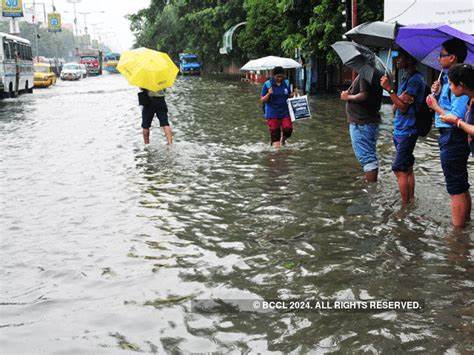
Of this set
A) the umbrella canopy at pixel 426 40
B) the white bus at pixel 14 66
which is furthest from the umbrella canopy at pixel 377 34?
the white bus at pixel 14 66

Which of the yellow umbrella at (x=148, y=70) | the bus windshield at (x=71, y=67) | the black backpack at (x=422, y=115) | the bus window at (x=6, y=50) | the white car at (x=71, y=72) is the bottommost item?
the white car at (x=71, y=72)

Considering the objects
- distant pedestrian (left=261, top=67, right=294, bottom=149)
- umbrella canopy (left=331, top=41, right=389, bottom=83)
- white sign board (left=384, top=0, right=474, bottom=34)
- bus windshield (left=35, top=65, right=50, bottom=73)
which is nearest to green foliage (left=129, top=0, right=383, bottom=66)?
white sign board (left=384, top=0, right=474, bottom=34)

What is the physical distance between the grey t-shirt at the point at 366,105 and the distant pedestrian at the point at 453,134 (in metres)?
1.82

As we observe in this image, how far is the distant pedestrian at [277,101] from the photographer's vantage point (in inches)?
449

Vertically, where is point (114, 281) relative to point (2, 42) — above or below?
below

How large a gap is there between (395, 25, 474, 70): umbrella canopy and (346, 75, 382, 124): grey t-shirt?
3.93ft

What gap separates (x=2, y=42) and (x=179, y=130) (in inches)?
609

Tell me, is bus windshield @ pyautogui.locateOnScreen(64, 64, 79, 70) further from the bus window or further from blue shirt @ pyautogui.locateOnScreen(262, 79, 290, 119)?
blue shirt @ pyautogui.locateOnScreen(262, 79, 290, 119)

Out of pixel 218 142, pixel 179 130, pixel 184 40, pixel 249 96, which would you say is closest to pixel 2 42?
pixel 249 96

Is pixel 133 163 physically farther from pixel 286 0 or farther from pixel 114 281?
pixel 286 0

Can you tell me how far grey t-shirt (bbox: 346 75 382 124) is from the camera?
26.2 ft

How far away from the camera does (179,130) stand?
15430 millimetres

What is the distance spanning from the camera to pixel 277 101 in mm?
11547

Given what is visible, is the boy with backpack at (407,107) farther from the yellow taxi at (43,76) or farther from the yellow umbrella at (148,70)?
the yellow taxi at (43,76)
